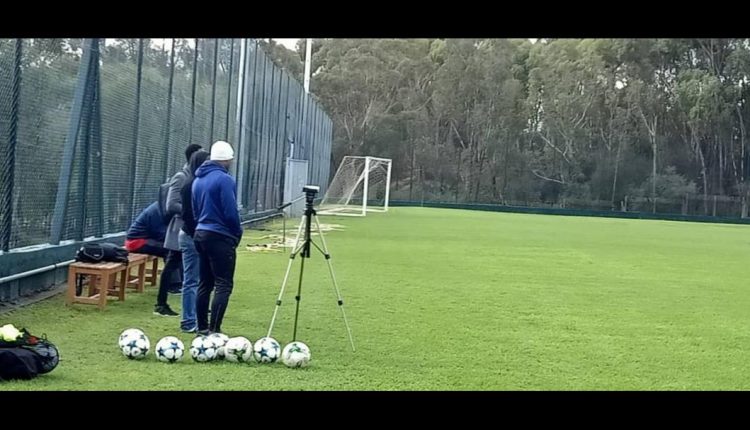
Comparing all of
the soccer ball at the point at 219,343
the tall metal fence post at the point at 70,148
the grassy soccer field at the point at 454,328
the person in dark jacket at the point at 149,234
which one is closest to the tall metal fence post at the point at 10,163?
the grassy soccer field at the point at 454,328

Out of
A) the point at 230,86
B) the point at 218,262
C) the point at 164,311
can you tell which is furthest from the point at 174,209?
the point at 230,86

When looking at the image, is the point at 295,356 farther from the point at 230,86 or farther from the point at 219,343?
the point at 230,86

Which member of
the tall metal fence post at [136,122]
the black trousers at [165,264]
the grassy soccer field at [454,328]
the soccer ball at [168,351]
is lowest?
the grassy soccer field at [454,328]

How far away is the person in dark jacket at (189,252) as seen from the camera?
707 centimetres

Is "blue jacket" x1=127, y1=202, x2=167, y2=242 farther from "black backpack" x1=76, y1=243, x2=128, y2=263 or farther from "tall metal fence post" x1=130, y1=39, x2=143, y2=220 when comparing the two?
"tall metal fence post" x1=130, y1=39, x2=143, y2=220

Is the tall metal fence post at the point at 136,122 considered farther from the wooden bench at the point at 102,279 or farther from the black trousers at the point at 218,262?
the black trousers at the point at 218,262

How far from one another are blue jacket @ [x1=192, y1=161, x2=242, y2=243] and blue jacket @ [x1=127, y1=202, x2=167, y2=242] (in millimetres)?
2439

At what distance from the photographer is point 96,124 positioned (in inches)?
388

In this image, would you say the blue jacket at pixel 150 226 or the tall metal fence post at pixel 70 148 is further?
the tall metal fence post at pixel 70 148

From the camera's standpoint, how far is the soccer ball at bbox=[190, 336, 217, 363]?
593 centimetres

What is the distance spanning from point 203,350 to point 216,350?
10 centimetres

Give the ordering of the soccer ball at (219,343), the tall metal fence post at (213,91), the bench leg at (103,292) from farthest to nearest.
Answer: the tall metal fence post at (213,91) → the bench leg at (103,292) → the soccer ball at (219,343)

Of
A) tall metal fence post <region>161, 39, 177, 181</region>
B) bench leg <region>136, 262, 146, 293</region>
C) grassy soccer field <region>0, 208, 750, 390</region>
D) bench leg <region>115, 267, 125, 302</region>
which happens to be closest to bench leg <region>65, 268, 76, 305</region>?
grassy soccer field <region>0, 208, 750, 390</region>
